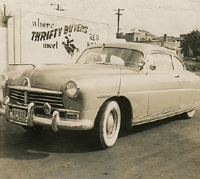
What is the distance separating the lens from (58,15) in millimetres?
10898

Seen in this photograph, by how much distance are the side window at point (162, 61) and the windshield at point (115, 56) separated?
18.3 inches

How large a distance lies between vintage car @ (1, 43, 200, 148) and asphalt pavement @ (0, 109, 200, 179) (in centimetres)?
30

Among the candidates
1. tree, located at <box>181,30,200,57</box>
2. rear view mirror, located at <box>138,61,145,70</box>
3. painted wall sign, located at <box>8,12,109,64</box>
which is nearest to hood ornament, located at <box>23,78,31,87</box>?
rear view mirror, located at <box>138,61,145,70</box>

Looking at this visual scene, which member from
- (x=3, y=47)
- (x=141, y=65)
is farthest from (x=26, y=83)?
(x=3, y=47)

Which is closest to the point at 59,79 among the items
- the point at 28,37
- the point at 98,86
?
the point at 98,86

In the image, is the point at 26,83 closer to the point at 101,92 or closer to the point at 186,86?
the point at 101,92

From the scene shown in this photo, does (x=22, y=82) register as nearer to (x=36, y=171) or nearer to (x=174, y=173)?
(x=36, y=171)

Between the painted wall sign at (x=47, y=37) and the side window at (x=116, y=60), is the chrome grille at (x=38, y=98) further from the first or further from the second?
the painted wall sign at (x=47, y=37)

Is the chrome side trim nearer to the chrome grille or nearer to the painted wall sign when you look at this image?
the chrome grille

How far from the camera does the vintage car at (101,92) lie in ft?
12.0

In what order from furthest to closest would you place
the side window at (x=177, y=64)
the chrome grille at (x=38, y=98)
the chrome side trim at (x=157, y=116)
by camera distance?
the side window at (x=177, y=64)
the chrome side trim at (x=157, y=116)
the chrome grille at (x=38, y=98)

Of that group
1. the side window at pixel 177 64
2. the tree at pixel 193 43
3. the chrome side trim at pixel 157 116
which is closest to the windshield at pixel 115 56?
the chrome side trim at pixel 157 116

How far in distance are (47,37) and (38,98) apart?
22.9 feet

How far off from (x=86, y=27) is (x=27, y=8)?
3.19 meters
